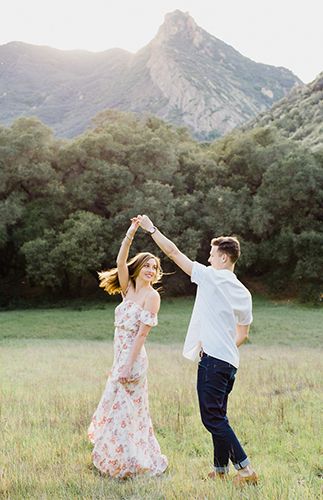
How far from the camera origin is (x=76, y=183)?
108 feet

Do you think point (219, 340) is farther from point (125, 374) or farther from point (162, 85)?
point (162, 85)

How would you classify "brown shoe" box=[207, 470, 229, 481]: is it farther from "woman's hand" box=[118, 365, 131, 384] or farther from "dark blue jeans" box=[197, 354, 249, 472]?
"woman's hand" box=[118, 365, 131, 384]

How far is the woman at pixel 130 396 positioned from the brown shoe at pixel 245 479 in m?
0.86

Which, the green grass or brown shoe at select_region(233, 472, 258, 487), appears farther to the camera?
the green grass

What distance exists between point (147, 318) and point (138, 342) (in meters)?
0.25

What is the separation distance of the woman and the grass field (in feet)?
0.63

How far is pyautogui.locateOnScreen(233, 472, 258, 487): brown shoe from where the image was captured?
388cm

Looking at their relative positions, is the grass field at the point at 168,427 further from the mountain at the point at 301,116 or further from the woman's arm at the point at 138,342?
the mountain at the point at 301,116

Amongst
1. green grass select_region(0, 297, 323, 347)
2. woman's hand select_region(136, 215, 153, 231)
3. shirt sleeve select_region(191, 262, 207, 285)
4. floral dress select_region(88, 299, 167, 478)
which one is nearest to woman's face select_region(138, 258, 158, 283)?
floral dress select_region(88, 299, 167, 478)

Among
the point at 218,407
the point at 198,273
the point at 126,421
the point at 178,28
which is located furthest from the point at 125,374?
the point at 178,28

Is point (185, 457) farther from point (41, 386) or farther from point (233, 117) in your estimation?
point (233, 117)

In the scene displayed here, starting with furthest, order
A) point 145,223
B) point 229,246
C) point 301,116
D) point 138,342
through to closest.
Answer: point 301,116 < point 138,342 < point 145,223 < point 229,246

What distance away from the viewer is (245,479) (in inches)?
154

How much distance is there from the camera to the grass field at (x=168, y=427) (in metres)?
3.91
